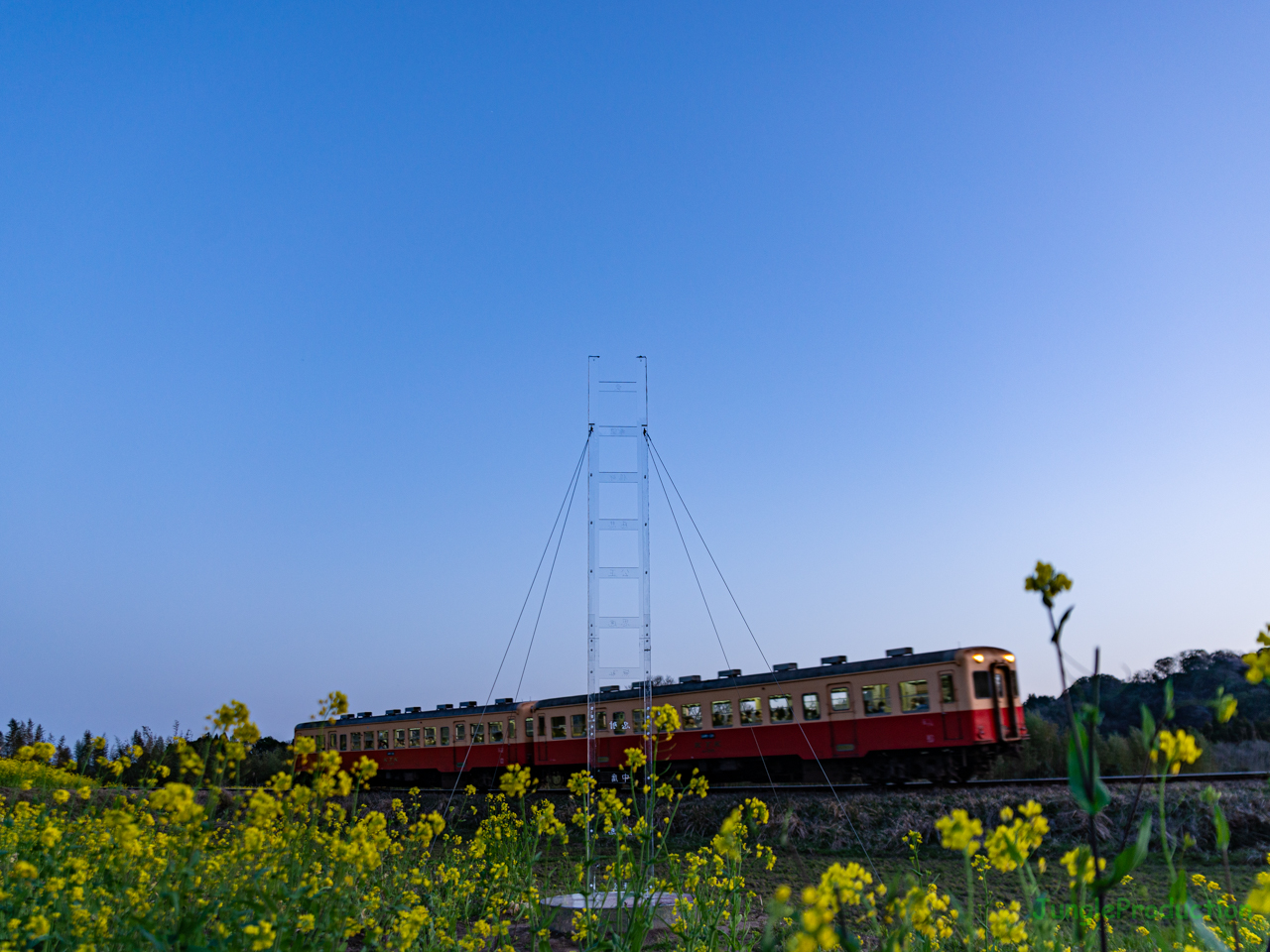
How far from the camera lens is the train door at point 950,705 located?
13242 mm

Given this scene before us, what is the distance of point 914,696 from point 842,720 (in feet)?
4.46

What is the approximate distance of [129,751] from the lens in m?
4.68

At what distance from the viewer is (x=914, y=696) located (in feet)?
45.0

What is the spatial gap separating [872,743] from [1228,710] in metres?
13.7

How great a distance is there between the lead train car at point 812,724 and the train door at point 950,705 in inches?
0.6

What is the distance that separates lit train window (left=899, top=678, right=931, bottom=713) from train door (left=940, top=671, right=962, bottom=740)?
0.82ft

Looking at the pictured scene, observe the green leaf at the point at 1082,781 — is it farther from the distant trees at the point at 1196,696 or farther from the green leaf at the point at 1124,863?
the distant trees at the point at 1196,696

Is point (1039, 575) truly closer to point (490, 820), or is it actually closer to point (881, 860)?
point (490, 820)

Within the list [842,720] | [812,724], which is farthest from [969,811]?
[812,724]

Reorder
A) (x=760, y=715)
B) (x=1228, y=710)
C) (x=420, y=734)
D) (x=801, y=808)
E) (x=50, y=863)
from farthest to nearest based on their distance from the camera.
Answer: (x=420, y=734), (x=760, y=715), (x=801, y=808), (x=50, y=863), (x=1228, y=710)

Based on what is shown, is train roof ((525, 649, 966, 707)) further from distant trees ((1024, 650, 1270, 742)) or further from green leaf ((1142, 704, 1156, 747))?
green leaf ((1142, 704, 1156, 747))

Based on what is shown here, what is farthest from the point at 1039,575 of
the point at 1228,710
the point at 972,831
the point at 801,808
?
the point at 801,808

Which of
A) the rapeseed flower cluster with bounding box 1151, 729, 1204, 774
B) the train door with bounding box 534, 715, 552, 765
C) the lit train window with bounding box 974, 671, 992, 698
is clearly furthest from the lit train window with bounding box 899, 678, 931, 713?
the rapeseed flower cluster with bounding box 1151, 729, 1204, 774

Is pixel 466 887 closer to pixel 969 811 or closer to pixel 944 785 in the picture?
pixel 969 811
